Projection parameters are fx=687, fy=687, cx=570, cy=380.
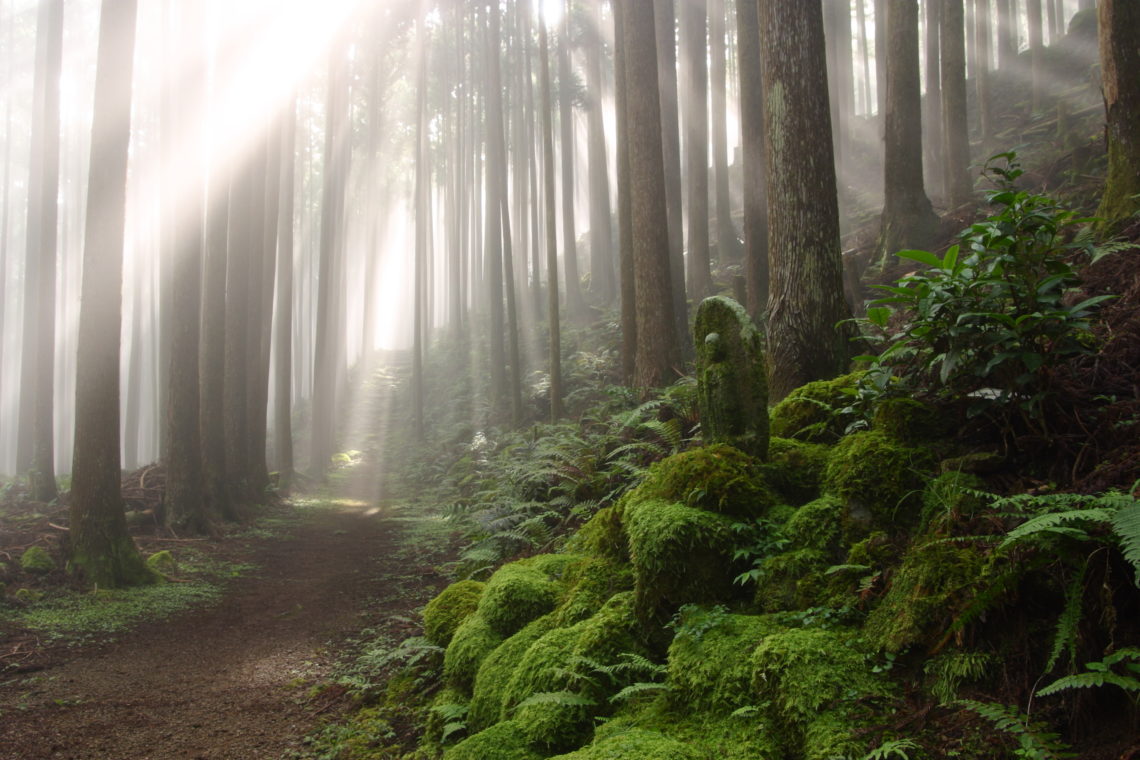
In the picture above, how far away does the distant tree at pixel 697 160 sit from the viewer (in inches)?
655

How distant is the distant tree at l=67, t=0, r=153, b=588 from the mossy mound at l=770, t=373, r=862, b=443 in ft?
27.9

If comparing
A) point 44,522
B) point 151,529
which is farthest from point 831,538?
point 44,522

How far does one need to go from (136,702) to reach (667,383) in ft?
24.4

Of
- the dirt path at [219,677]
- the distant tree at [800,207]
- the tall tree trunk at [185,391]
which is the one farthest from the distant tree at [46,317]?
the distant tree at [800,207]

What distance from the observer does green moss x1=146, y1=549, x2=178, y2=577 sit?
973cm

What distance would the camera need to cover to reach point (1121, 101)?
21.5 ft

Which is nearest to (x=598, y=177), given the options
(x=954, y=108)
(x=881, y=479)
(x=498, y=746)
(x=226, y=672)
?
(x=954, y=108)

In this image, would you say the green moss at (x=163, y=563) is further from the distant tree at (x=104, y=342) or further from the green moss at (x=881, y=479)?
the green moss at (x=881, y=479)

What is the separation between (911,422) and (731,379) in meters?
1.16

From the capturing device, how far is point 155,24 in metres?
22.4

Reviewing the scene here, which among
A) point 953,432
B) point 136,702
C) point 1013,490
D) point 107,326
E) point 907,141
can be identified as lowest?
point 136,702

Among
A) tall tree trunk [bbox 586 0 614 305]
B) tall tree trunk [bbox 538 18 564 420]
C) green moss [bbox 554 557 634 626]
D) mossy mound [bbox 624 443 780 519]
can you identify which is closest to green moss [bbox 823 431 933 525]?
mossy mound [bbox 624 443 780 519]

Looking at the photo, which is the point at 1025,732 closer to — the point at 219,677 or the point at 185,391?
the point at 219,677

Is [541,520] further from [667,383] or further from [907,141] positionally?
[907,141]
